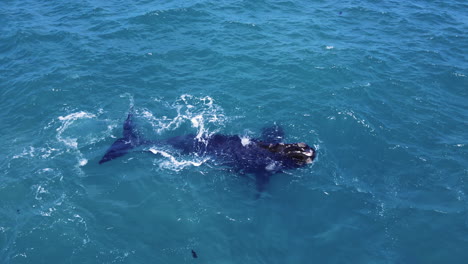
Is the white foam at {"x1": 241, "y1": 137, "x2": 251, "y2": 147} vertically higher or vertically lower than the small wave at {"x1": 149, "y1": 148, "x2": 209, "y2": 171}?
higher

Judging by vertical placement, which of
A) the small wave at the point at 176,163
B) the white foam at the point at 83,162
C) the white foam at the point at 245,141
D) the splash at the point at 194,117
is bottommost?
the small wave at the point at 176,163

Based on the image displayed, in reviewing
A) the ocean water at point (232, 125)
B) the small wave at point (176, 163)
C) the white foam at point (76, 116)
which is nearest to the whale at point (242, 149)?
the ocean water at point (232, 125)

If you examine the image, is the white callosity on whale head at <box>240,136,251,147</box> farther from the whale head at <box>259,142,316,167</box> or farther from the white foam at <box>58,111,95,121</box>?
the white foam at <box>58,111,95,121</box>

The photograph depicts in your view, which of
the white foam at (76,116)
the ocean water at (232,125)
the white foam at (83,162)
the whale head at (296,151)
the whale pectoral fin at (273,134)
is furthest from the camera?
the white foam at (76,116)

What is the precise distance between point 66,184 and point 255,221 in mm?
21708

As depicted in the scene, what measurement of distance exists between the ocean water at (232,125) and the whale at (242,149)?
1.06m

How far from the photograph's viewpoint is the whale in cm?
3994

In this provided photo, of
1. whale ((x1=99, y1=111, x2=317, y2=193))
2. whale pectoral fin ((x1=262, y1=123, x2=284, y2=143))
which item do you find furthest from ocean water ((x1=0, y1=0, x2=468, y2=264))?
whale ((x1=99, y1=111, x2=317, y2=193))

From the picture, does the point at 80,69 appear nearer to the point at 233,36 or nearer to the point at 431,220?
the point at 233,36

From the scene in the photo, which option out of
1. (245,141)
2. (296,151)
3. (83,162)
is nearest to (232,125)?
(245,141)

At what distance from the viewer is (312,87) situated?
166 feet

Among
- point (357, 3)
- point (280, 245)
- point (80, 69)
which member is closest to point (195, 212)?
point (280, 245)

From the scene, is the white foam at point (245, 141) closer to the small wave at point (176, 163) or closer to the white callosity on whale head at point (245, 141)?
the white callosity on whale head at point (245, 141)

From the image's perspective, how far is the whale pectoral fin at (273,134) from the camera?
43.3 meters
